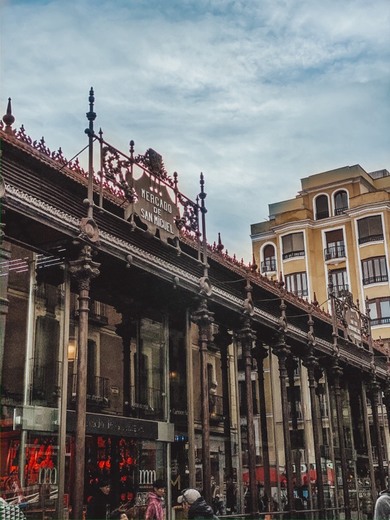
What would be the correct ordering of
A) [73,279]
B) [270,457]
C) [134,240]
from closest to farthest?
1. [73,279]
2. [134,240]
3. [270,457]

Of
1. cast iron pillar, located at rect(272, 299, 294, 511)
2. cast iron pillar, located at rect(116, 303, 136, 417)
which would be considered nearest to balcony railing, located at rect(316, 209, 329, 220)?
cast iron pillar, located at rect(272, 299, 294, 511)

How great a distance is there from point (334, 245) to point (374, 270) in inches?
163

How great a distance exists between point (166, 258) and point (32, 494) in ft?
17.6

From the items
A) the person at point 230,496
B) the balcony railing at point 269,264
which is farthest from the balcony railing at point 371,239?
the person at point 230,496

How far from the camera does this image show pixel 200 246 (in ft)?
49.6

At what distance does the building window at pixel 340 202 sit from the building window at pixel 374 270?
518 cm

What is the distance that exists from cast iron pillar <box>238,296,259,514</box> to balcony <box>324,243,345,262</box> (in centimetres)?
3464

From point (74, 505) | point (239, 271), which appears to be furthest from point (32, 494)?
point (239, 271)

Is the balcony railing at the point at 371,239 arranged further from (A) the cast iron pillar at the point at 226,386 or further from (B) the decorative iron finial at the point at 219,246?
(B) the decorative iron finial at the point at 219,246

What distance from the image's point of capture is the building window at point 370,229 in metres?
48.3

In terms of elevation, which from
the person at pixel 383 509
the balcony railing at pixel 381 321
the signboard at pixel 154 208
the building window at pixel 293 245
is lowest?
the person at pixel 383 509

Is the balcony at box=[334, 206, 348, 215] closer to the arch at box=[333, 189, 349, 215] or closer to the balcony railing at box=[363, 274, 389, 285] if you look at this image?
the arch at box=[333, 189, 349, 215]

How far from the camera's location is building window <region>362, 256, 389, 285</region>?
47688 millimetres

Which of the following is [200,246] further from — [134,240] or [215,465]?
[215,465]
